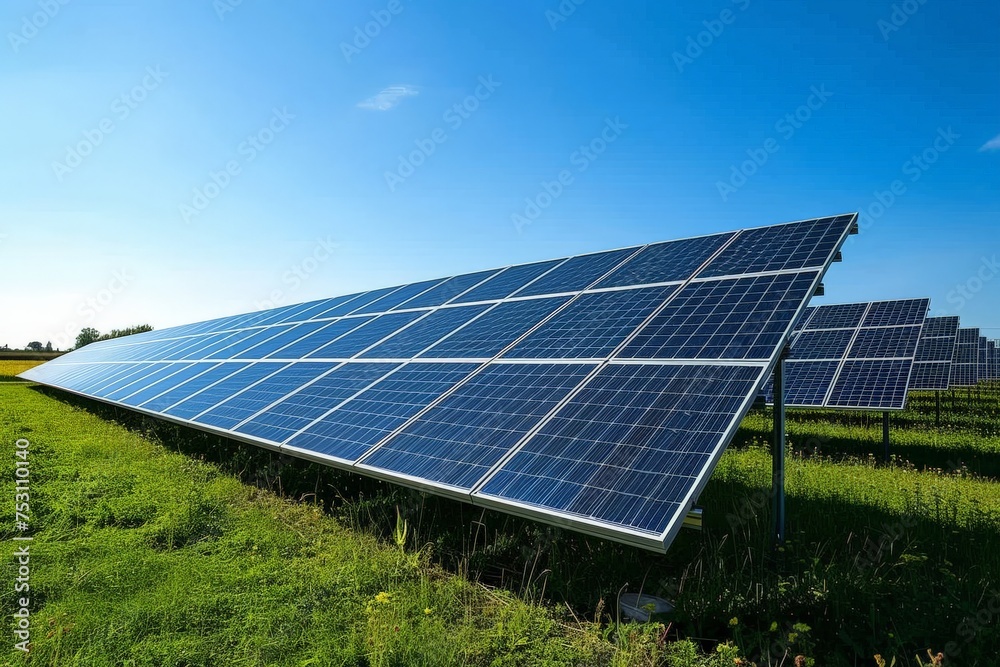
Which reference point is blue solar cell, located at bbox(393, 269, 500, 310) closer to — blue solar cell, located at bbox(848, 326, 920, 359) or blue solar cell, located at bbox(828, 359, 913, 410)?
blue solar cell, located at bbox(828, 359, 913, 410)

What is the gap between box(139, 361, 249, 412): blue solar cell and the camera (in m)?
14.1

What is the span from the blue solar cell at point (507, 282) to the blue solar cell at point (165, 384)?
8.74 metres

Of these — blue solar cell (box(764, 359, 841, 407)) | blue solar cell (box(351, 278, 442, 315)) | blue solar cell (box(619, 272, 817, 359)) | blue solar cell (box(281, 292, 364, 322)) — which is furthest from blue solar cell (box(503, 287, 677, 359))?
blue solar cell (box(281, 292, 364, 322))

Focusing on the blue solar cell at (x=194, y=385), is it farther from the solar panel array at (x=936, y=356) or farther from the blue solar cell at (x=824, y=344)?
the solar panel array at (x=936, y=356)

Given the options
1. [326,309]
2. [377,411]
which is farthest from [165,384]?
[377,411]

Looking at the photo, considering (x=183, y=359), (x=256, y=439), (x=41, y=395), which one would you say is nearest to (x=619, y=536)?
(x=256, y=439)

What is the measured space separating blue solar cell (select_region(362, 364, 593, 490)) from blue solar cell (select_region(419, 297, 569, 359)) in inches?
47.1

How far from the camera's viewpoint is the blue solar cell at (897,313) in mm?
20328

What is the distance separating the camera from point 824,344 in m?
20.8

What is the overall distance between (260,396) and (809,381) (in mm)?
15703

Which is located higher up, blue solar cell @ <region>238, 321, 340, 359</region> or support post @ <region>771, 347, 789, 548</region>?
blue solar cell @ <region>238, 321, 340, 359</region>

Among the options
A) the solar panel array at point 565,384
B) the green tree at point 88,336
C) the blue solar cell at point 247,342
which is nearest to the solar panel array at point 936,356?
the solar panel array at point 565,384

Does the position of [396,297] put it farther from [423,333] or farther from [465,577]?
[465,577]

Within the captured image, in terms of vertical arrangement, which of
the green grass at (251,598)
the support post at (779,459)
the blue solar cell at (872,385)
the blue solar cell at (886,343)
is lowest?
the green grass at (251,598)
